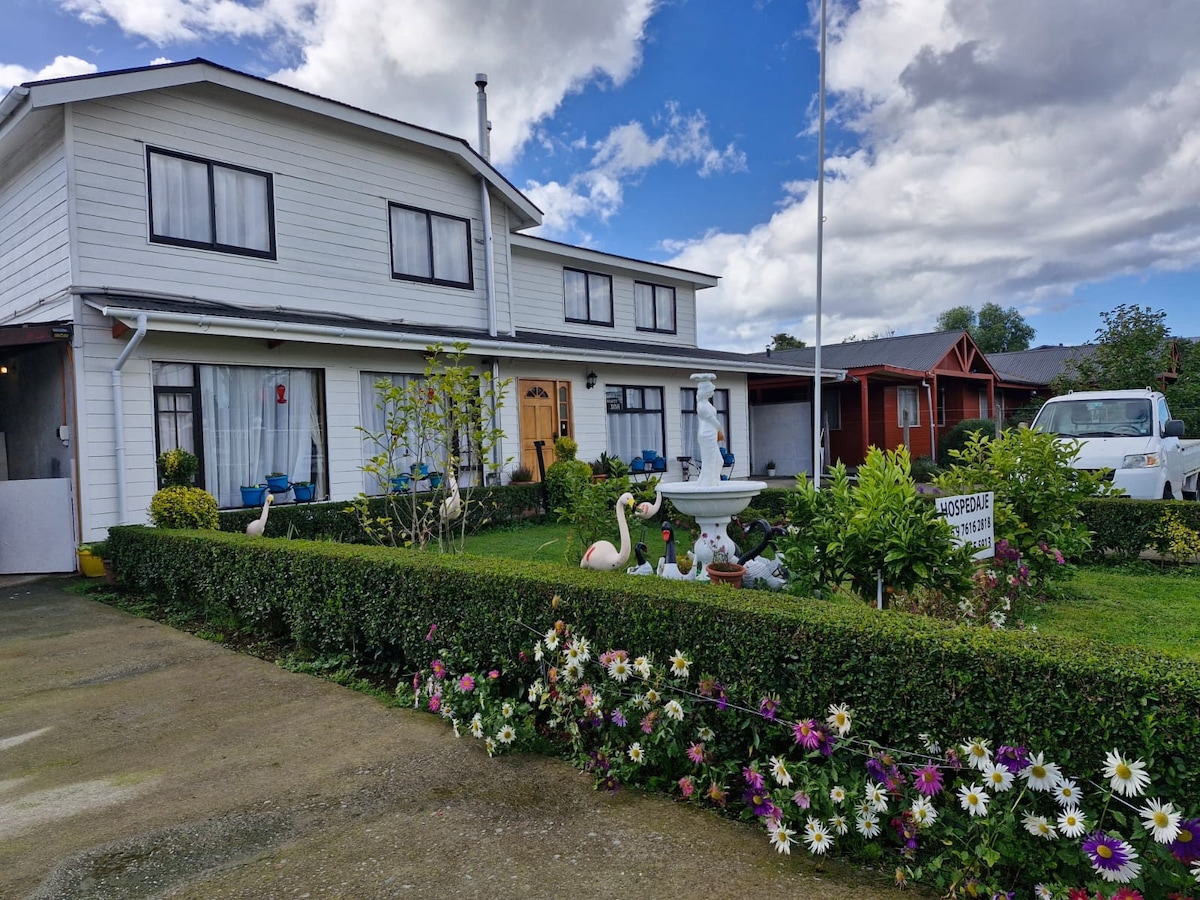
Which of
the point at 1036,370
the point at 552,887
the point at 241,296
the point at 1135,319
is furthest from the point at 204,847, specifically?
the point at 1036,370

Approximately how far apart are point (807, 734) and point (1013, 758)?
0.74m

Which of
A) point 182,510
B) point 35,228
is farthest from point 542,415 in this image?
point 35,228

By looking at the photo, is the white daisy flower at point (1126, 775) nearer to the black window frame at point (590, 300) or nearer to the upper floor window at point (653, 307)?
the black window frame at point (590, 300)

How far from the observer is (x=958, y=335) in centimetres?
2466

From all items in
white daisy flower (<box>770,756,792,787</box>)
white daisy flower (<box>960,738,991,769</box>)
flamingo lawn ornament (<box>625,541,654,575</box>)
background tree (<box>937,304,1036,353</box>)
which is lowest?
white daisy flower (<box>770,756,792,787</box>)

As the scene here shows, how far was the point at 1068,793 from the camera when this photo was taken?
2.46 meters

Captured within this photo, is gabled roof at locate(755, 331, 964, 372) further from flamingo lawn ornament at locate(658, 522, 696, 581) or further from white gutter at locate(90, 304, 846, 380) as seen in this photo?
flamingo lawn ornament at locate(658, 522, 696, 581)

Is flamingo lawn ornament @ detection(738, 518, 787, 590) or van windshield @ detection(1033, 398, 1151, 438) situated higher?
van windshield @ detection(1033, 398, 1151, 438)

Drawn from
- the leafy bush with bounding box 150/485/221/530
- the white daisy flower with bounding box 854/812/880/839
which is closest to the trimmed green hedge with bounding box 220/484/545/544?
the leafy bush with bounding box 150/485/221/530

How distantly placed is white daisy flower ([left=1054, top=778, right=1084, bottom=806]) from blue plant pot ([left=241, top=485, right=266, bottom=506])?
33.2 ft

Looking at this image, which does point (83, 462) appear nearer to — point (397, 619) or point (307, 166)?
point (307, 166)

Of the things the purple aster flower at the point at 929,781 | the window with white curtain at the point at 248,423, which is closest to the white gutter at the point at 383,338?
the window with white curtain at the point at 248,423

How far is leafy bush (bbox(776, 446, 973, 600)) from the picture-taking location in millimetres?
4219

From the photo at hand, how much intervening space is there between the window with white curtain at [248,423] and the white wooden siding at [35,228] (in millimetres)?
1968
